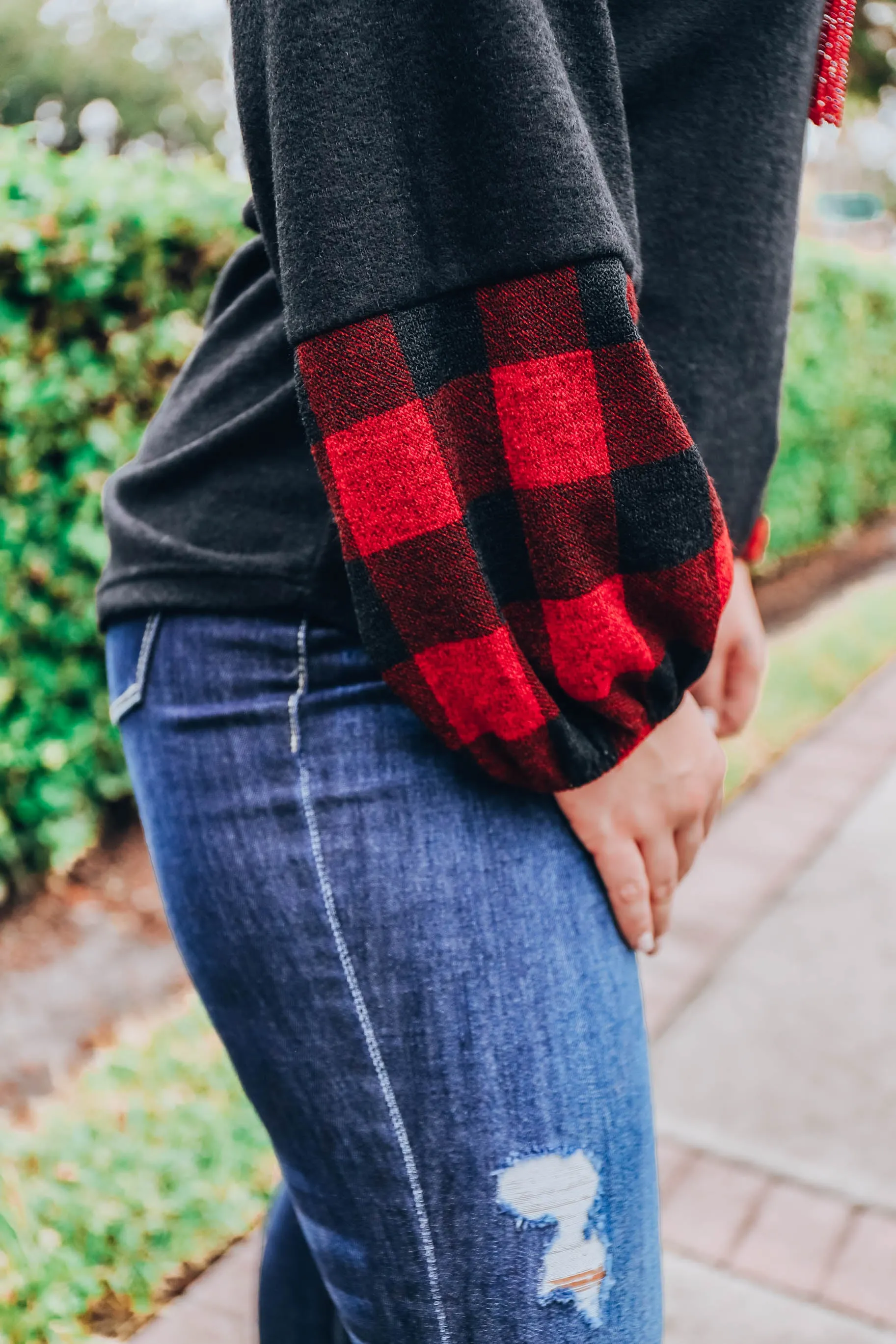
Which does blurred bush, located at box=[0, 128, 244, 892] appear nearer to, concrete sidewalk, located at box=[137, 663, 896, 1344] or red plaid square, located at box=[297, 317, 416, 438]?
concrete sidewalk, located at box=[137, 663, 896, 1344]

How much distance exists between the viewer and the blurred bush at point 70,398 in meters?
3.03

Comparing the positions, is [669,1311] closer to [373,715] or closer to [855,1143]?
[855,1143]

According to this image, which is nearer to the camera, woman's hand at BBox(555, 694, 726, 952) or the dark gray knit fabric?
the dark gray knit fabric

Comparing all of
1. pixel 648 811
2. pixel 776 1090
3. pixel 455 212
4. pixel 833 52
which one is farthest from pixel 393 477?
pixel 776 1090

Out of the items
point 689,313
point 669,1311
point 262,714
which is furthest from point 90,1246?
point 689,313

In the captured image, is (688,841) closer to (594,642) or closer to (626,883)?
(626,883)

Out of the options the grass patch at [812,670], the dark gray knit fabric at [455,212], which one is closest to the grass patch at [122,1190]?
the dark gray knit fabric at [455,212]

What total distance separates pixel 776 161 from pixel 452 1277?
34.4 inches

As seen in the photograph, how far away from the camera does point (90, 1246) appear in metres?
2.03

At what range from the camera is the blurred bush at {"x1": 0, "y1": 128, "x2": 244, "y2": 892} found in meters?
3.03

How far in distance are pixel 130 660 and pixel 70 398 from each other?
239 centimetres

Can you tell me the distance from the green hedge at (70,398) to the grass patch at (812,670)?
6.67ft

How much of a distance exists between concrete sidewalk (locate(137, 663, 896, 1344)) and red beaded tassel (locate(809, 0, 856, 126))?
1.83 meters

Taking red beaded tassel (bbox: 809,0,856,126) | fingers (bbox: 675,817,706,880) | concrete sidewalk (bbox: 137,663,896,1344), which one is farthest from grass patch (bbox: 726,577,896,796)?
red beaded tassel (bbox: 809,0,856,126)
